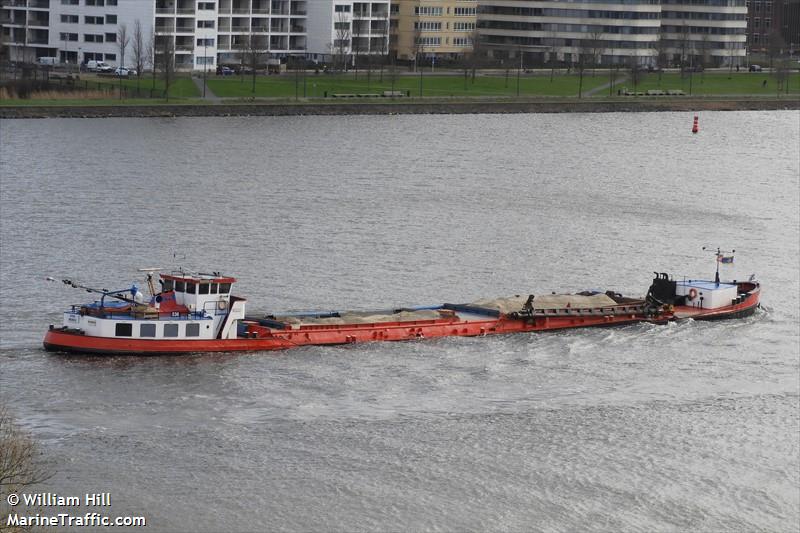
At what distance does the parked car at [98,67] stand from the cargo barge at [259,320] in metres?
75.6

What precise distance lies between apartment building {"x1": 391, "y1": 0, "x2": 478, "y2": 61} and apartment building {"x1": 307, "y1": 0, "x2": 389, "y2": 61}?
4.08 meters

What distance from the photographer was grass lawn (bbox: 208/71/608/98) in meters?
129

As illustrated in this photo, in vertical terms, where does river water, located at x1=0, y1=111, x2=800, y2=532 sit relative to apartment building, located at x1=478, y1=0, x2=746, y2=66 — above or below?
below

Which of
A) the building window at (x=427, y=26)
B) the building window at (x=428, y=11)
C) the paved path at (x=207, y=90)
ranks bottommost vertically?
the paved path at (x=207, y=90)

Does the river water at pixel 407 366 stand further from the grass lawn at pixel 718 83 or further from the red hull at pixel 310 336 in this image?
the grass lawn at pixel 718 83

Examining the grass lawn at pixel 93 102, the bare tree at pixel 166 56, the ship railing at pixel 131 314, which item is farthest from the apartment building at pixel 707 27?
the ship railing at pixel 131 314

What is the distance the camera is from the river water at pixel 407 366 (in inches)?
1633

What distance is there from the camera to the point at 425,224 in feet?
252

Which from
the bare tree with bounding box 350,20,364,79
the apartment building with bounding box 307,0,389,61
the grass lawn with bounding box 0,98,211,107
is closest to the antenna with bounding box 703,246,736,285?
the grass lawn with bounding box 0,98,211,107

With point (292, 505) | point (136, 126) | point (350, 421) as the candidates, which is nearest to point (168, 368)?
point (350, 421)

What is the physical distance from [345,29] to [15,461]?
112 meters

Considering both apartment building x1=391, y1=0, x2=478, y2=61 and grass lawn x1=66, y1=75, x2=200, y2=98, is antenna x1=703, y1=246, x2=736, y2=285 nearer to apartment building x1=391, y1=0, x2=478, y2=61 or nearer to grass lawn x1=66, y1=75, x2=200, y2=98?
grass lawn x1=66, y1=75, x2=200, y2=98

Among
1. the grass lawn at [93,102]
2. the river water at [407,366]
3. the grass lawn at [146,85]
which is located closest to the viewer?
the river water at [407,366]

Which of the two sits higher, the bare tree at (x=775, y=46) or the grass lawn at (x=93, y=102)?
the bare tree at (x=775, y=46)
